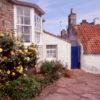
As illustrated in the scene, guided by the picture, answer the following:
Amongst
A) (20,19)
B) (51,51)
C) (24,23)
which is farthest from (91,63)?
(20,19)

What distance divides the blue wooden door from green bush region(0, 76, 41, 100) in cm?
1323

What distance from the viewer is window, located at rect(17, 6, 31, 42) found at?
63.8ft

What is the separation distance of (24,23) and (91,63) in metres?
8.81

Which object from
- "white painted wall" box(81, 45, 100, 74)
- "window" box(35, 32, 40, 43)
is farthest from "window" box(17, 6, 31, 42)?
"white painted wall" box(81, 45, 100, 74)

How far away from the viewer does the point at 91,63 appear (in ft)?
86.4

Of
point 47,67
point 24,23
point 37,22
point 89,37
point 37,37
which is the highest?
point 37,22

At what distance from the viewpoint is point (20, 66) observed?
13.9m

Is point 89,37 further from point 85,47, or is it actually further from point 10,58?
point 10,58

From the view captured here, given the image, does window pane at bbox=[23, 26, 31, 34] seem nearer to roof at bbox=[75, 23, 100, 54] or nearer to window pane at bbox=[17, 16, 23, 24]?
window pane at bbox=[17, 16, 23, 24]

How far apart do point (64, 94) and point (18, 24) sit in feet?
21.5

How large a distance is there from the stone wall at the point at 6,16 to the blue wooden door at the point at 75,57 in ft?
32.2

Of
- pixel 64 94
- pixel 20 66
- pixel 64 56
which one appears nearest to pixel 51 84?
pixel 64 94

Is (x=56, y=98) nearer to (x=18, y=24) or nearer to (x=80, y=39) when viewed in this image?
(x=18, y=24)

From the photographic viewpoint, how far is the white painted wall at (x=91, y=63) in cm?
2630
